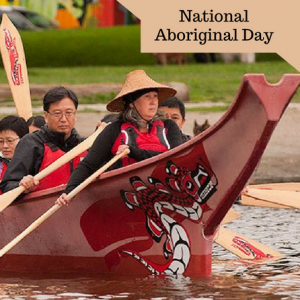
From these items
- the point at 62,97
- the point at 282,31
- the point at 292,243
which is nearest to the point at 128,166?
the point at 62,97

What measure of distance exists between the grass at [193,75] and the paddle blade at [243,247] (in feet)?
31.6

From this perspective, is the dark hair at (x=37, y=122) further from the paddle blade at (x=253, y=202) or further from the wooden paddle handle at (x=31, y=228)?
the wooden paddle handle at (x=31, y=228)

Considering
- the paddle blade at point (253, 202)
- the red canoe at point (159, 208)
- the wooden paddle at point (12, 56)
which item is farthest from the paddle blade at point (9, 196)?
the wooden paddle at point (12, 56)

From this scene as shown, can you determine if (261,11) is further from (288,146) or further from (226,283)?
(226,283)

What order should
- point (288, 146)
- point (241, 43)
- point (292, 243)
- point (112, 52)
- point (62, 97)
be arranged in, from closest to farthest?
point (62, 97) → point (292, 243) → point (288, 146) → point (241, 43) → point (112, 52)

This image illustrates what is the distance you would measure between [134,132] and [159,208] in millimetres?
495

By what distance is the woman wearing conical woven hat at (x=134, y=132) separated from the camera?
809cm

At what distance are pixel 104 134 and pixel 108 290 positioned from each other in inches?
37.3

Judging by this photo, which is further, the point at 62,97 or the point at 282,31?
the point at 282,31

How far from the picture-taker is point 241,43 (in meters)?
28.9

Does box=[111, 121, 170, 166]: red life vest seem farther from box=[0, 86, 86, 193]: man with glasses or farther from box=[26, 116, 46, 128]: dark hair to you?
box=[26, 116, 46, 128]: dark hair

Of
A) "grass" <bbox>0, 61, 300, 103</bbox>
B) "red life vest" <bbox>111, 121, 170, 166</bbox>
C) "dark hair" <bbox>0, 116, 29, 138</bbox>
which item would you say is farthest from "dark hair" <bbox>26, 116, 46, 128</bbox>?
"grass" <bbox>0, 61, 300, 103</bbox>

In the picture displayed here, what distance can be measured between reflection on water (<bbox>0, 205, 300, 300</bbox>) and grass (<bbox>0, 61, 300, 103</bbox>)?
33.9 feet

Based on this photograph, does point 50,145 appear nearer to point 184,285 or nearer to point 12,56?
point 184,285
